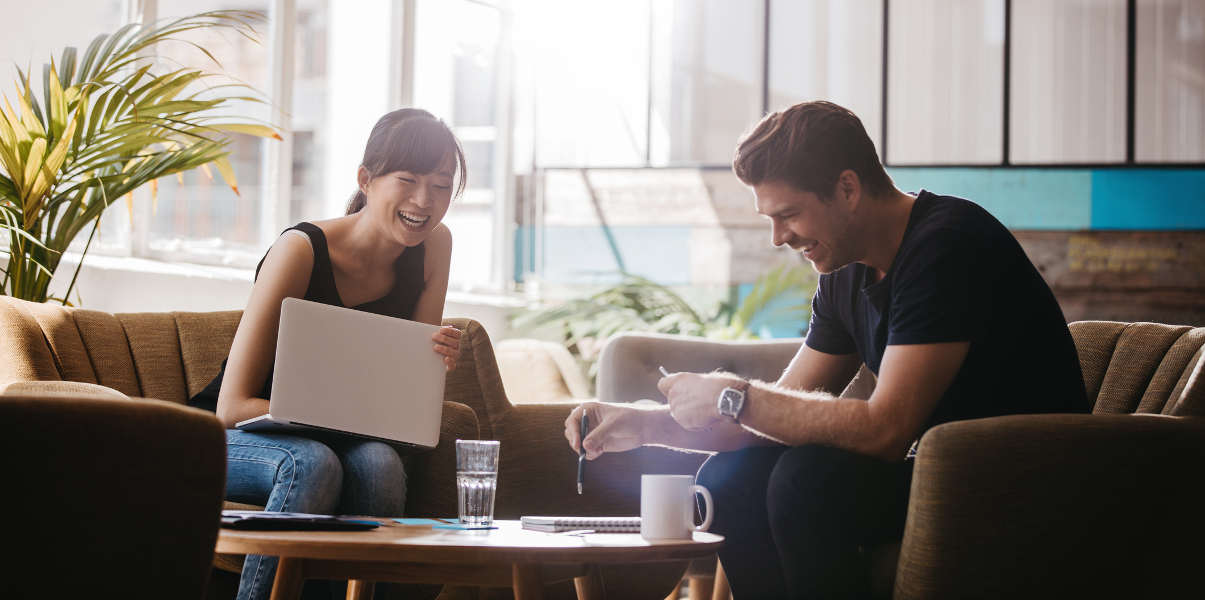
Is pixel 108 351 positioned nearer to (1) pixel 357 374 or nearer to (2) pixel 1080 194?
(1) pixel 357 374

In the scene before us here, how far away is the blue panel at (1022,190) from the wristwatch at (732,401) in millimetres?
4803

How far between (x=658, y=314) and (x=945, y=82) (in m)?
2.24

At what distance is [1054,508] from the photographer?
1520 mm

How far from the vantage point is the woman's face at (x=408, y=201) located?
2.32m

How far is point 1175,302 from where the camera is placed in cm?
608

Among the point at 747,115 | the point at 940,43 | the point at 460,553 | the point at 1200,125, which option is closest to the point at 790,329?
the point at 747,115

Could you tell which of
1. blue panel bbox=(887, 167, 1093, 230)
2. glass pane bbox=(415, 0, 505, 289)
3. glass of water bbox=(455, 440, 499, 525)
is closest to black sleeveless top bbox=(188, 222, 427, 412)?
glass of water bbox=(455, 440, 499, 525)

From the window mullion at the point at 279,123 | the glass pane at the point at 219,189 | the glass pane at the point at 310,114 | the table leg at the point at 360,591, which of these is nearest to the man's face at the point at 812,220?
the table leg at the point at 360,591

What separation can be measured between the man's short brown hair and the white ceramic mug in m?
0.55

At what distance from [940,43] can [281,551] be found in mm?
6109

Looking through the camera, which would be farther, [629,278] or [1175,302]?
[629,278]

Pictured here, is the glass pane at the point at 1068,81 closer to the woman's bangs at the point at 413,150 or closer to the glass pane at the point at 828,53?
the glass pane at the point at 828,53

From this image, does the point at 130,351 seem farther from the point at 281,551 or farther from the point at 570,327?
the point at 570,327

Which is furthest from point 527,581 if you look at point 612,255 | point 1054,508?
point 612,255
